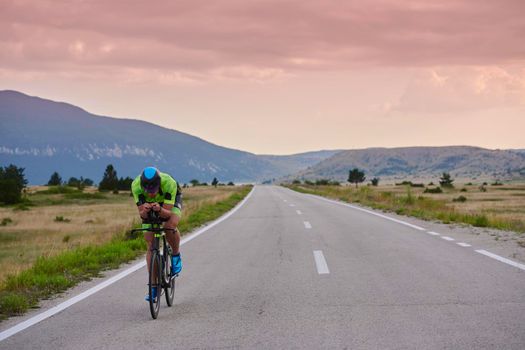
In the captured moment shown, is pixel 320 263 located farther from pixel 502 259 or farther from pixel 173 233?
pixel 173 233

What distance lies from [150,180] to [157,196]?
1.71ft

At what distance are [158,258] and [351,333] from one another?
8.37 ft

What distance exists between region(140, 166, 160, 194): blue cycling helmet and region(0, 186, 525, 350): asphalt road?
151cm

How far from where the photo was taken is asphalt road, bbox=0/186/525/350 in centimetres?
550

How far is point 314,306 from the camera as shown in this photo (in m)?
6.88

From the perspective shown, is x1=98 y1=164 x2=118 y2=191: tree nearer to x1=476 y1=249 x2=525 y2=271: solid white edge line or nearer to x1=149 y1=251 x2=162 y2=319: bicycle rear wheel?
x1=476 y1=249 x2=525 y2=271: solid white edge line

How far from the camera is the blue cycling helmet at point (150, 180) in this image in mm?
6508

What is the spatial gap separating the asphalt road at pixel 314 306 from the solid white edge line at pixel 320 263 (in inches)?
0.8

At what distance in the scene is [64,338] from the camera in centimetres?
583

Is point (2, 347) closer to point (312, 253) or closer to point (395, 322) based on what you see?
point (395, 322)

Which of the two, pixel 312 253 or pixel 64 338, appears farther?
pixel 312 253

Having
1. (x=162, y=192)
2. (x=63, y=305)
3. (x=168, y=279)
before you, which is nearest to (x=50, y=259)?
(x=63, y=305)

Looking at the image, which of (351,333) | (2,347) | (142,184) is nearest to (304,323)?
(351,333)

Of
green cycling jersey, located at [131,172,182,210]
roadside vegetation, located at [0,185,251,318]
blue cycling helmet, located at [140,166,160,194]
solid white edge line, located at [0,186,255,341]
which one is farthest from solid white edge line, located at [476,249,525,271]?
roadside vegetation, located at [0,185,251,318]
